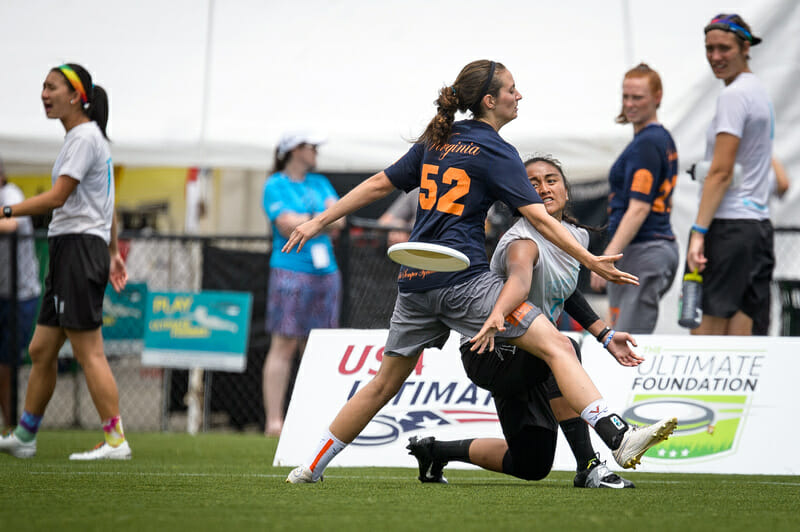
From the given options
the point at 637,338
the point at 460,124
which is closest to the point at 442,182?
the point at 460,124

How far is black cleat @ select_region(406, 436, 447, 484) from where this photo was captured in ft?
13.7

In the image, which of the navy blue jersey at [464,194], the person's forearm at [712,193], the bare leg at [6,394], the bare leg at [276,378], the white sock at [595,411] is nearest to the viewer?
the white sock at [595,411]

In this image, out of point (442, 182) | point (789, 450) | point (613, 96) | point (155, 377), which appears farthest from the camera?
point (155, 377)

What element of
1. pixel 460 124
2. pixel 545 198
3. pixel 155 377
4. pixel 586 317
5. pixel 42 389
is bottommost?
pixel 155 377

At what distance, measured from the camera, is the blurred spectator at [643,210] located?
5.13 m

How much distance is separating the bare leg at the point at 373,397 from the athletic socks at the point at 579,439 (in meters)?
0.71

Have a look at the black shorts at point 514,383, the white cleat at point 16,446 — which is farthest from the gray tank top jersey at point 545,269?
the white cleat at point 16,446

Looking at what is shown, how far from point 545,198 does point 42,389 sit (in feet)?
9.19

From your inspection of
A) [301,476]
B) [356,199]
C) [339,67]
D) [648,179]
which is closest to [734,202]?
[648,179]

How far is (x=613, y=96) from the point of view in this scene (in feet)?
25.9

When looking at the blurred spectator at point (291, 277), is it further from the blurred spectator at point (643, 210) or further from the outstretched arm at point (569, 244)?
the outstretched arm at point (569, 244)

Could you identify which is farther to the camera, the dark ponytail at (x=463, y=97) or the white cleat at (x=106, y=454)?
the white cleat at (x=106, y=454)

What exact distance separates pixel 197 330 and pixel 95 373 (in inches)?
99.5

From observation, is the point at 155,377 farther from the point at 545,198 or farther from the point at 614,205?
the point at 545,198
